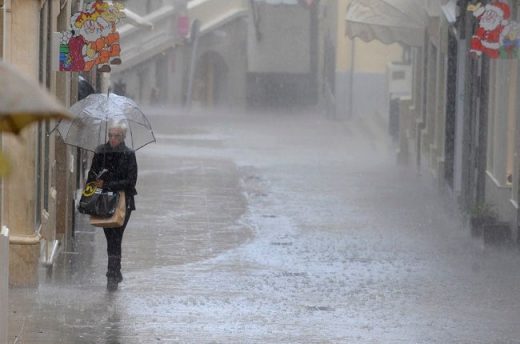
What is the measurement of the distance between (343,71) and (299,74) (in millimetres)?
6313

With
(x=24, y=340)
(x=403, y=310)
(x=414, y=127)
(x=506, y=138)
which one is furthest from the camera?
(x=414, y=127)

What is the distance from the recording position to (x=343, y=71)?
123 ft

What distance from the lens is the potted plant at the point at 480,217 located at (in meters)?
16.5

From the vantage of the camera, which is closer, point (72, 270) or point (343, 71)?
point (72, 270)

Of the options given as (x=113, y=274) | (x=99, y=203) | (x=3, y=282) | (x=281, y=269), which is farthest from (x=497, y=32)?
(x=3, y=282)

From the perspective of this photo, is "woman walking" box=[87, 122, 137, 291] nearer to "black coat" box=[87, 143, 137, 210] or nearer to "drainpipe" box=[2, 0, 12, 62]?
"black coat" box=[87, 143, 137, 210]

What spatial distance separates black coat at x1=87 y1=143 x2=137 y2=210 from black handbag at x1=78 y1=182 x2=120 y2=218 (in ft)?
0.35

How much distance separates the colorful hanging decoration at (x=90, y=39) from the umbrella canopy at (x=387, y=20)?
11455 mm

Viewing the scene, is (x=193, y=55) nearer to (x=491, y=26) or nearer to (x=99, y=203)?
(x=491, y=26)

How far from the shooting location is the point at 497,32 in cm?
1509

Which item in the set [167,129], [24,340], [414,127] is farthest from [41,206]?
[167,129]

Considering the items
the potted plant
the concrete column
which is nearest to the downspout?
the potted plant

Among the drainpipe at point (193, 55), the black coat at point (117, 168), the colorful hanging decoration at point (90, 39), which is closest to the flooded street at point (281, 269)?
the black coat at point (117, 168)

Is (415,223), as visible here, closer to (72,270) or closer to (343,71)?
(72,270)
